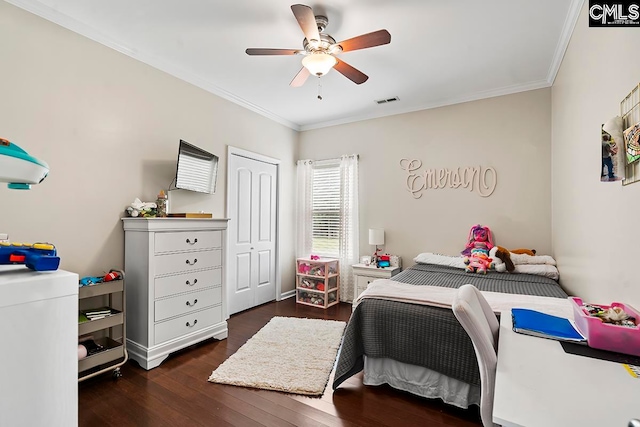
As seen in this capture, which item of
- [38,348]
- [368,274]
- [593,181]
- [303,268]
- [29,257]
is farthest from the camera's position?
Result: [303,268]

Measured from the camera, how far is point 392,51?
2.81m

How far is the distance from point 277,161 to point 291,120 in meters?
0.73

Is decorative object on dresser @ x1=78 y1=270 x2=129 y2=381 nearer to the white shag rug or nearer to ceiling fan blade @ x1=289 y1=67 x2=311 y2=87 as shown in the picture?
the white shag rug

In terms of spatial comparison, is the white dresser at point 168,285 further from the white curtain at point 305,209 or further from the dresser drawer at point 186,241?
the white curtain at point 305,209

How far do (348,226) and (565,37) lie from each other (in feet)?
10.0

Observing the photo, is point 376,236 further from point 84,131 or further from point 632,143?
point 84,131

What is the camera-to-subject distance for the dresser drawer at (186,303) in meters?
2.61

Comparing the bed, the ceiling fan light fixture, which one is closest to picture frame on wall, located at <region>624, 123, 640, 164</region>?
the bed

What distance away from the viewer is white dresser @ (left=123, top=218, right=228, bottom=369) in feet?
8.32

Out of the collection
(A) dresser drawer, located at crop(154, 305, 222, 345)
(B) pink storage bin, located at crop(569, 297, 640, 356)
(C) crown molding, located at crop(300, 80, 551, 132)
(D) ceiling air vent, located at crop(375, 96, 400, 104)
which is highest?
(D) ceiling air vent, located at crop(375, 96, 400, 104)

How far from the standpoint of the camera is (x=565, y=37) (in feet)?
8.22

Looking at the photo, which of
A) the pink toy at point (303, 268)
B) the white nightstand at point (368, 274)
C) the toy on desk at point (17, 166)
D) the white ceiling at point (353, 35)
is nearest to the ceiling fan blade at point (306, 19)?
the white ceiling at point (353, 35)

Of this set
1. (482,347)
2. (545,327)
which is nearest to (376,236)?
(545,327)

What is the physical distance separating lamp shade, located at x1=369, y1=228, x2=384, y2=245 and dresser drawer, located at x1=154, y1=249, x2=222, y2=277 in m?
2.00
